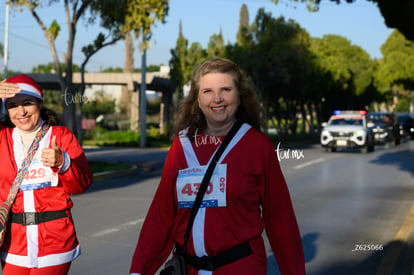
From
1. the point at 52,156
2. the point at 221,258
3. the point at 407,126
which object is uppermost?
the point at 52,156

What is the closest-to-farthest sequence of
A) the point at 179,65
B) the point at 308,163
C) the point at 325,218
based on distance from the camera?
the point at 325,218 → the point at 308,163 → the point at 179,65

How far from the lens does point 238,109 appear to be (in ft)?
11.3

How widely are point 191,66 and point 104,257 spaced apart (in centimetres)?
3397

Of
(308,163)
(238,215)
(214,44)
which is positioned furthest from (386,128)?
(238,215)

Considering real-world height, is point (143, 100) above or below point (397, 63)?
below

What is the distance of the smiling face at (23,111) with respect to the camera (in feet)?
13.0

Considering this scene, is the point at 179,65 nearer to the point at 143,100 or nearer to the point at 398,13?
the point at 143,100

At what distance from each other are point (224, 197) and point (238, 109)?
51cm

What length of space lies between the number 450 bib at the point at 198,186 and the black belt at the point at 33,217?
1023 mm

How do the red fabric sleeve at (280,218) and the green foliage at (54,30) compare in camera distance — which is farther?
the green foliage at (54,30)

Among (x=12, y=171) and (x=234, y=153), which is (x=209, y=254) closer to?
(x=234, y=153)

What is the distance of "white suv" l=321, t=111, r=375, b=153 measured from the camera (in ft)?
98.5

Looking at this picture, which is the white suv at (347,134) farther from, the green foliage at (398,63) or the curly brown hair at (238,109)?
the curly brown hair at (238,109)

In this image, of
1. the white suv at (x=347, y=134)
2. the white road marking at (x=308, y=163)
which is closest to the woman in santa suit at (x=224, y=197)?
the white road marking at (x=308, y=163)
